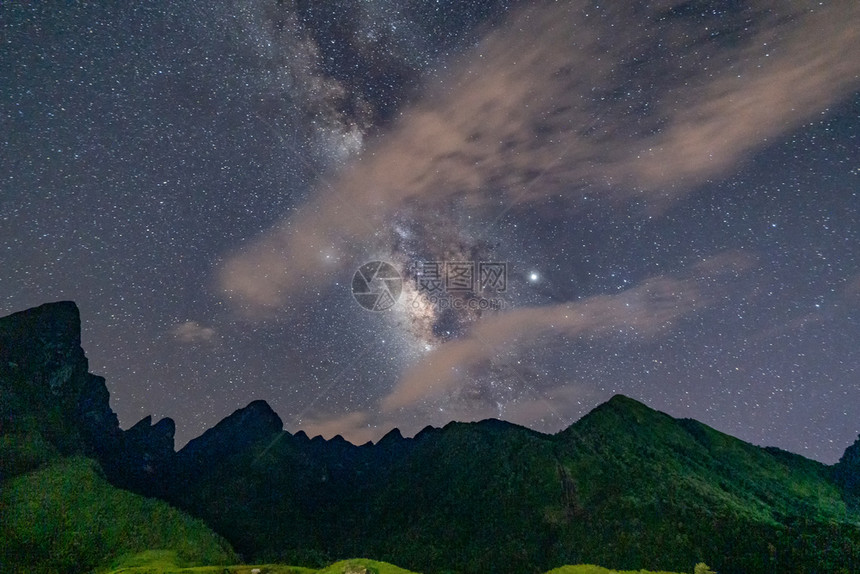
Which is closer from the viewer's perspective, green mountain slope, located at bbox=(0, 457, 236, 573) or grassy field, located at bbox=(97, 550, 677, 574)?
grassy field, located at bbox=(97, 550, 677, 574)

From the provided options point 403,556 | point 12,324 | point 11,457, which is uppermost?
point 12,324

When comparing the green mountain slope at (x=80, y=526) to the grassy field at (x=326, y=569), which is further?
the green mountain slope at (x=80, y=526)

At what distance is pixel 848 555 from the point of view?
128m

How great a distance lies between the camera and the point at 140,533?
139750 mm

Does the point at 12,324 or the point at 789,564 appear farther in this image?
the point at 12,324

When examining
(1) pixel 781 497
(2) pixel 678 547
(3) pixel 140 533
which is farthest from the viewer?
(1) pixel 781 497

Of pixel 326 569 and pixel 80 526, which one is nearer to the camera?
pixel 326 569

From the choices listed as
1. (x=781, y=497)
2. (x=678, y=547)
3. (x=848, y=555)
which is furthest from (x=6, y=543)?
(x=781, y=497)

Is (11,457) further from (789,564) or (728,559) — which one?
(789,564)

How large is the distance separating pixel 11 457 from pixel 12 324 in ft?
228

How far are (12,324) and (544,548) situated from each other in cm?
25399

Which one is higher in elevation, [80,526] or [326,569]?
[80,526]

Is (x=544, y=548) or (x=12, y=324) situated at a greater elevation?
(x=12, y=324)

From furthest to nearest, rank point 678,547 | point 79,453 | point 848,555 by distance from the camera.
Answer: point 79,453 → point 678,547 → point 848,555
